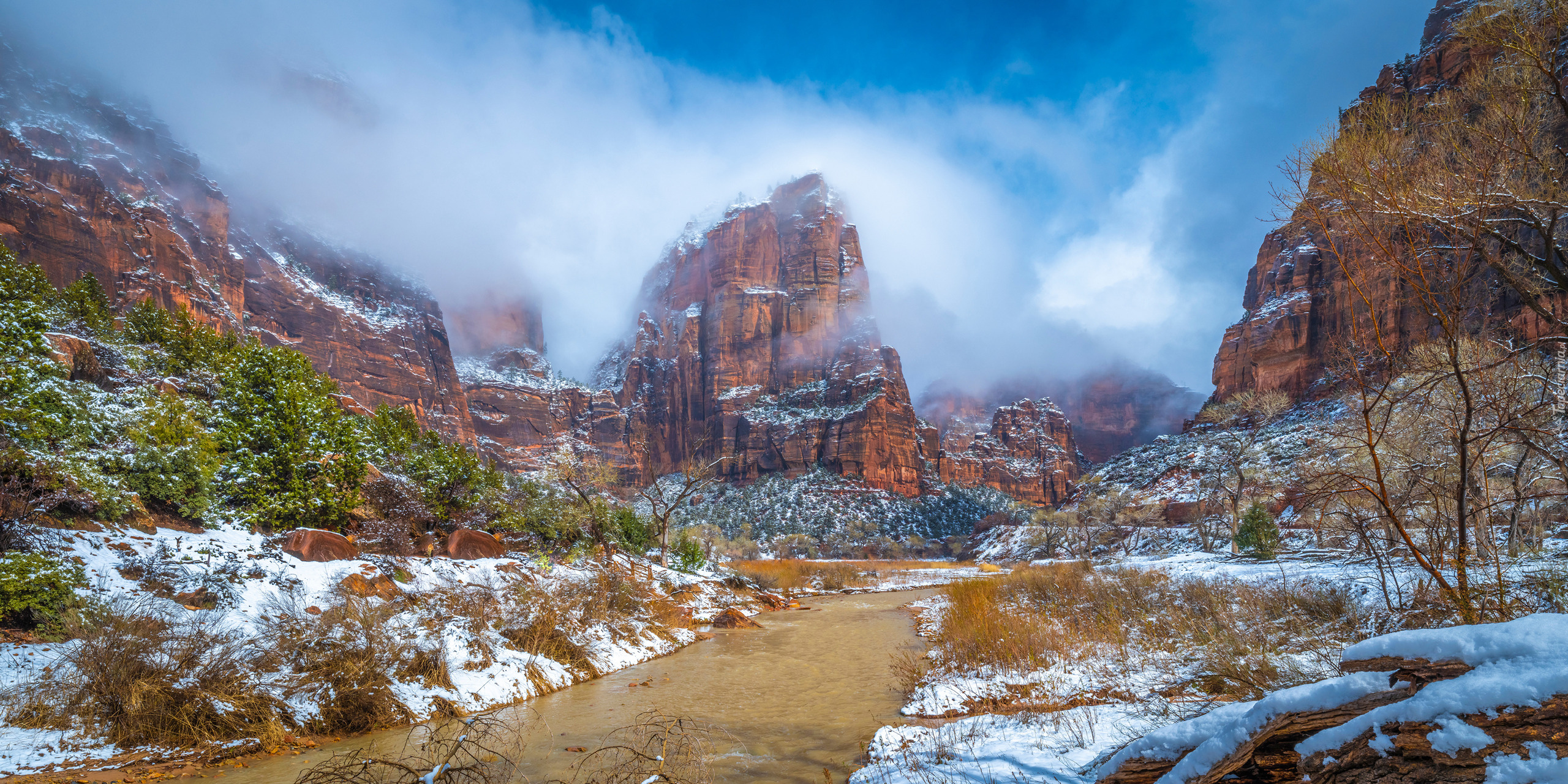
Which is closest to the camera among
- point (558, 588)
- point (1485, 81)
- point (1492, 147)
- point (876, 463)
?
point (1492, 147)

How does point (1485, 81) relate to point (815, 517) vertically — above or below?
above

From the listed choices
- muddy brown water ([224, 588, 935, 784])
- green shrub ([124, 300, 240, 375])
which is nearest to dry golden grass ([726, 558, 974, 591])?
muddy brown water ([224, 588, 935, 784])

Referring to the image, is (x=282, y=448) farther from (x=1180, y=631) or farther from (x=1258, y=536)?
(x=1258, y=536)

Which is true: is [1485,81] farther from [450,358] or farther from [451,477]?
[450,358]

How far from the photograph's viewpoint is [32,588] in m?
7.42

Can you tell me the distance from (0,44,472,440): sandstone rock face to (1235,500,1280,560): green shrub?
59.3 metres

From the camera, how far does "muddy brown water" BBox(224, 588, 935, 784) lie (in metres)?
7.17

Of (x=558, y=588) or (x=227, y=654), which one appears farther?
(x=558, y=588)

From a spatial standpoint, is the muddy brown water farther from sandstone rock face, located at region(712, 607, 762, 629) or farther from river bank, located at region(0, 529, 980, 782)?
sandstone rock face, located at region(712, 607, 762, 629)

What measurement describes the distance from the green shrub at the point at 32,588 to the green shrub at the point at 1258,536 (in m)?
28.2

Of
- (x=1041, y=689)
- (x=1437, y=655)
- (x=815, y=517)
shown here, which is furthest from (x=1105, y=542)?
(x=1437, y=655)

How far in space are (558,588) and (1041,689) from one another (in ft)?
34.6

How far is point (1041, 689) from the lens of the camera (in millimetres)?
8570

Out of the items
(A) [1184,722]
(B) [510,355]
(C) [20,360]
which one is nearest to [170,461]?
(C) [20,360]
